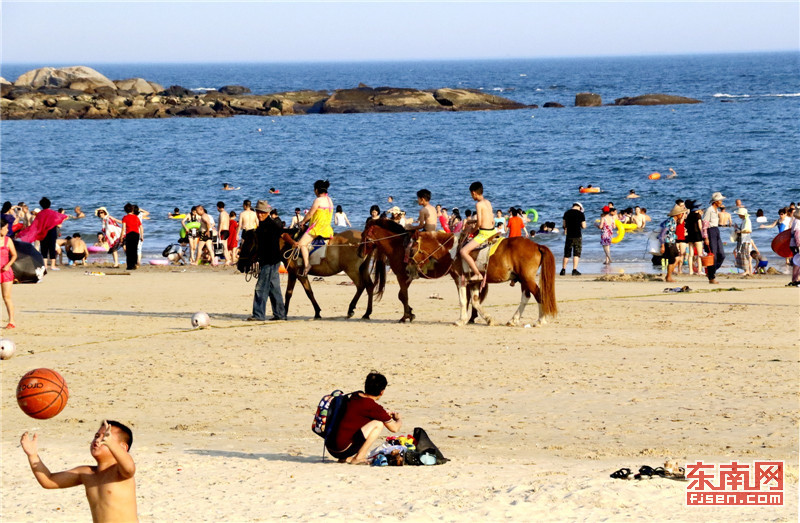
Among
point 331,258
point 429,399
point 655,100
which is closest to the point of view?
point 429,399

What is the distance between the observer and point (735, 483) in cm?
960

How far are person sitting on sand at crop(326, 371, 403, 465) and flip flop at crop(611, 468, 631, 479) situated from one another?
2.13 metres

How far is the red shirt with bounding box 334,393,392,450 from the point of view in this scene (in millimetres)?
10581

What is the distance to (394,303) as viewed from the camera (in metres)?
21.8

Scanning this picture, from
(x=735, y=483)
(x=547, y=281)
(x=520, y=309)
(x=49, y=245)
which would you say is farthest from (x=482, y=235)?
(x=49, y=245)

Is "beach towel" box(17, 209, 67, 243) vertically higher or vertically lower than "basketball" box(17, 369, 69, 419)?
lower

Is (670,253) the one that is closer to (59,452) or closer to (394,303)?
(394,303)

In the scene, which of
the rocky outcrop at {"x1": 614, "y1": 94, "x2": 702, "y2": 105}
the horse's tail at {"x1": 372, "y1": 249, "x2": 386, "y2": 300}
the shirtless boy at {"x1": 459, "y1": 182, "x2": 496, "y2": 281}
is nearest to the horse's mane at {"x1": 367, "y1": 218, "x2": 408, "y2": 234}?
the horse's tail at {"x1": 372, "y1": 249, "x2": 386, "y2": 300}

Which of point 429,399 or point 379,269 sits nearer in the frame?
point 429,399

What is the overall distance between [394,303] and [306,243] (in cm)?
357

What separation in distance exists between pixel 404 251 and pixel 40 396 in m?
9.92

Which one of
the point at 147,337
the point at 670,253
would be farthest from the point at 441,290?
the point at 147,337

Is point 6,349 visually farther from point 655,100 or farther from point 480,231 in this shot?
point 655,100

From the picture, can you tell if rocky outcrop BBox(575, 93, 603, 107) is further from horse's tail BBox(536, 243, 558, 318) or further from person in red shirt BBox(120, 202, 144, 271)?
horse's tail BBox(536, 243, 558, 318)
